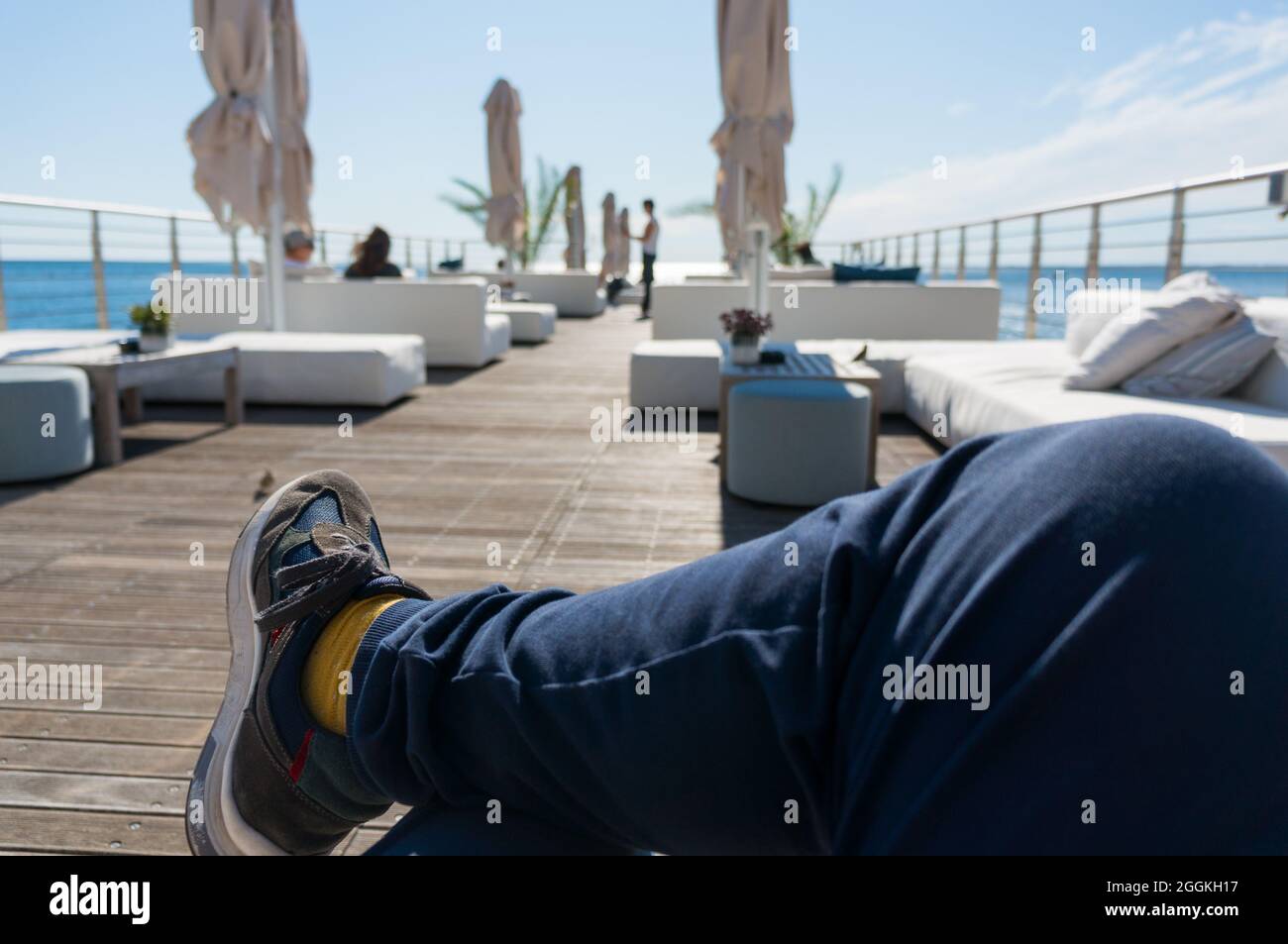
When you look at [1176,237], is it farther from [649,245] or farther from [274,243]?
[649,245]

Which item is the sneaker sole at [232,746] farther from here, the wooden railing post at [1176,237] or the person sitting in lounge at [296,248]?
the person sitting in lounge at [296,248]

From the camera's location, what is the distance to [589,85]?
10.9m

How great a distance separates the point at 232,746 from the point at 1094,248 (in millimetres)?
5773

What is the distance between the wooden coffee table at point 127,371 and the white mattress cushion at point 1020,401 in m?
3.22

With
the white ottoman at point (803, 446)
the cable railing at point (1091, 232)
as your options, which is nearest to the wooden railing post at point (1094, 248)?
the cable railing at point (1091, 232)

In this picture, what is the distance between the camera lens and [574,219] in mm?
16766

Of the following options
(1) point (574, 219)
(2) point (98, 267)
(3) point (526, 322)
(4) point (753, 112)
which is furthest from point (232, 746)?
(1) point (574, 219)

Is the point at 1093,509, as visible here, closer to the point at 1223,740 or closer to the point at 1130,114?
the point at 1223,740

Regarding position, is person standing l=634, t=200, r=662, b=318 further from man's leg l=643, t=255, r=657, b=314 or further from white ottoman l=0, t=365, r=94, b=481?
white ottoman l=0, t=365, r=94, b=481

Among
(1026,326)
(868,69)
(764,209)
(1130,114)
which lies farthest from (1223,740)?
(868,69)

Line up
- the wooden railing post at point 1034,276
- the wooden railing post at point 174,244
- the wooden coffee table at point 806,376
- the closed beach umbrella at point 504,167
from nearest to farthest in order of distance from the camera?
the wooden coffee table at point 806,376
the wooden railing post at point 1034,276
the wooden railing post at point 174,244
the closed beach umbrella at point 504,167

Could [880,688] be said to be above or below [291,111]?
below

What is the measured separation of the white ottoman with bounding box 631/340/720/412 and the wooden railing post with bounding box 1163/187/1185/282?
238cm

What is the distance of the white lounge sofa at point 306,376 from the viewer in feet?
15.8
